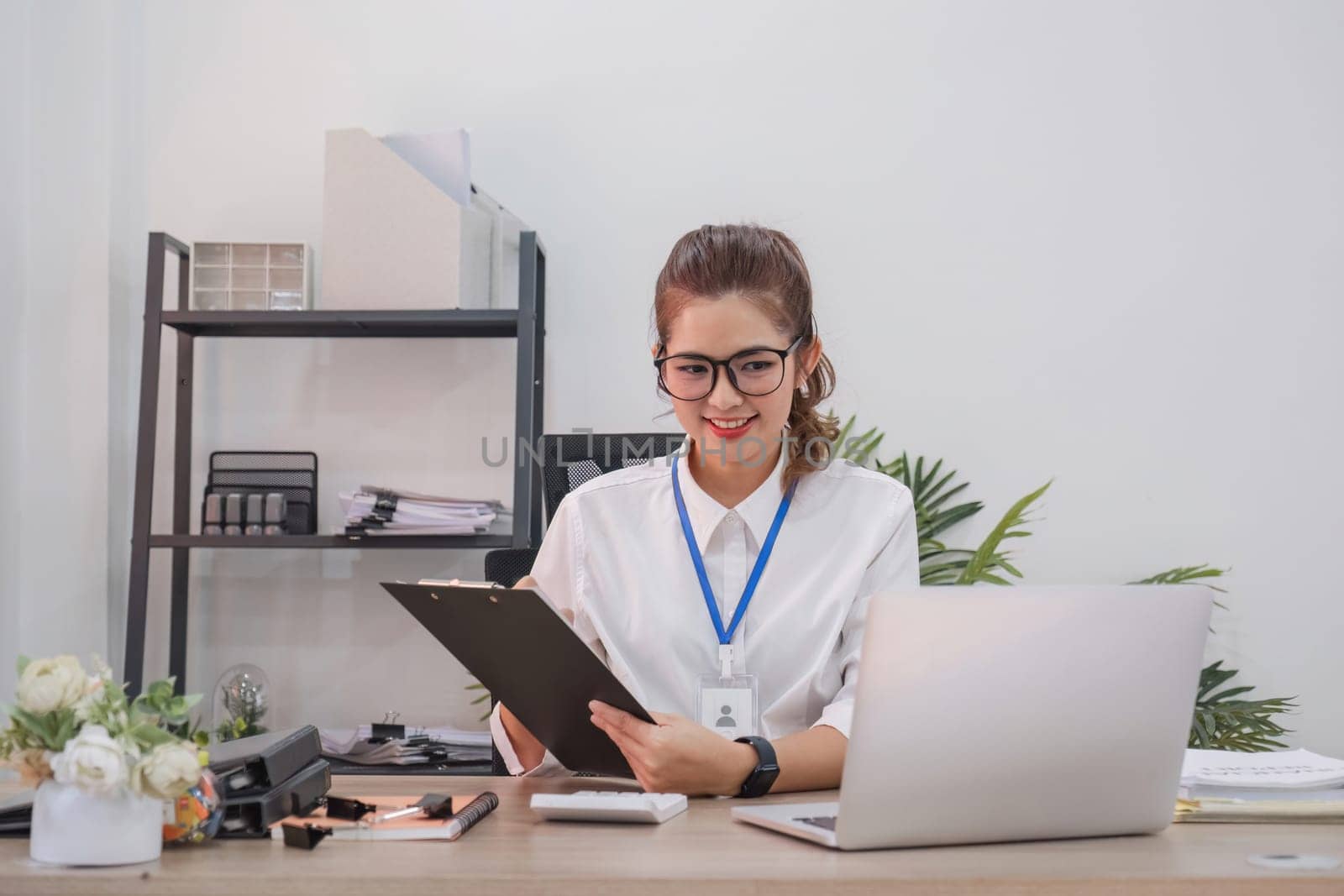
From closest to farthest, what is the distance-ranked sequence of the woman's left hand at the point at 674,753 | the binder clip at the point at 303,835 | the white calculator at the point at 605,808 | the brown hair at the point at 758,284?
the binder clip at the point at 303,835
the white calculator at the point at 605,808
the woman's left hand at the point at 674,753
the brown hair at the point at 758,284

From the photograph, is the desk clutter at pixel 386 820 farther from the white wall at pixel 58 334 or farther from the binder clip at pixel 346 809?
the white wall at pixel 58 334

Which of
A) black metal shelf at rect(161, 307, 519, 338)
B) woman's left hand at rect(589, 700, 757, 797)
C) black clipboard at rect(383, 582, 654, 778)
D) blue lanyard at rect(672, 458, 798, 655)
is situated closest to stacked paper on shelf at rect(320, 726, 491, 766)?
black metal shelf at rect(161, 307, 519, 338)

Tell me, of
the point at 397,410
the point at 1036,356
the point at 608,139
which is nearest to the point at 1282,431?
the point at 1036,356

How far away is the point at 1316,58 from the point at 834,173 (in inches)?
50.8

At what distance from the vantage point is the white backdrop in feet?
10.3

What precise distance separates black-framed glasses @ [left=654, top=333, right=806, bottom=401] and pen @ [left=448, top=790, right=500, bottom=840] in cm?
65

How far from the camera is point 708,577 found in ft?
5.71

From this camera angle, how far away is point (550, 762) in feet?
5.34

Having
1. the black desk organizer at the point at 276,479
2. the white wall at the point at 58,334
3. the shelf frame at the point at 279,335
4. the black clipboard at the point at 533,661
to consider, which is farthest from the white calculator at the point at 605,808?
the white wall at the point at 58,334

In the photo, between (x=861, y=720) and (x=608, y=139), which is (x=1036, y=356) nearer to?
(x=608, y=139)

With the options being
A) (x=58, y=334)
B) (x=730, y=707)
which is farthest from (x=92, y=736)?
(x=58, y=334)

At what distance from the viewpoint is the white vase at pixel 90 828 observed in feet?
3.16

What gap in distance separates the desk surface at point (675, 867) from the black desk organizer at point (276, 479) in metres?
1.99

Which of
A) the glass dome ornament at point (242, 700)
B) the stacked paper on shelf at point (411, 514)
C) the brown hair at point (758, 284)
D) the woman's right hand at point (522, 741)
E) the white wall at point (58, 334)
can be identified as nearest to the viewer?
the woman's right hand at point (522, 741)
